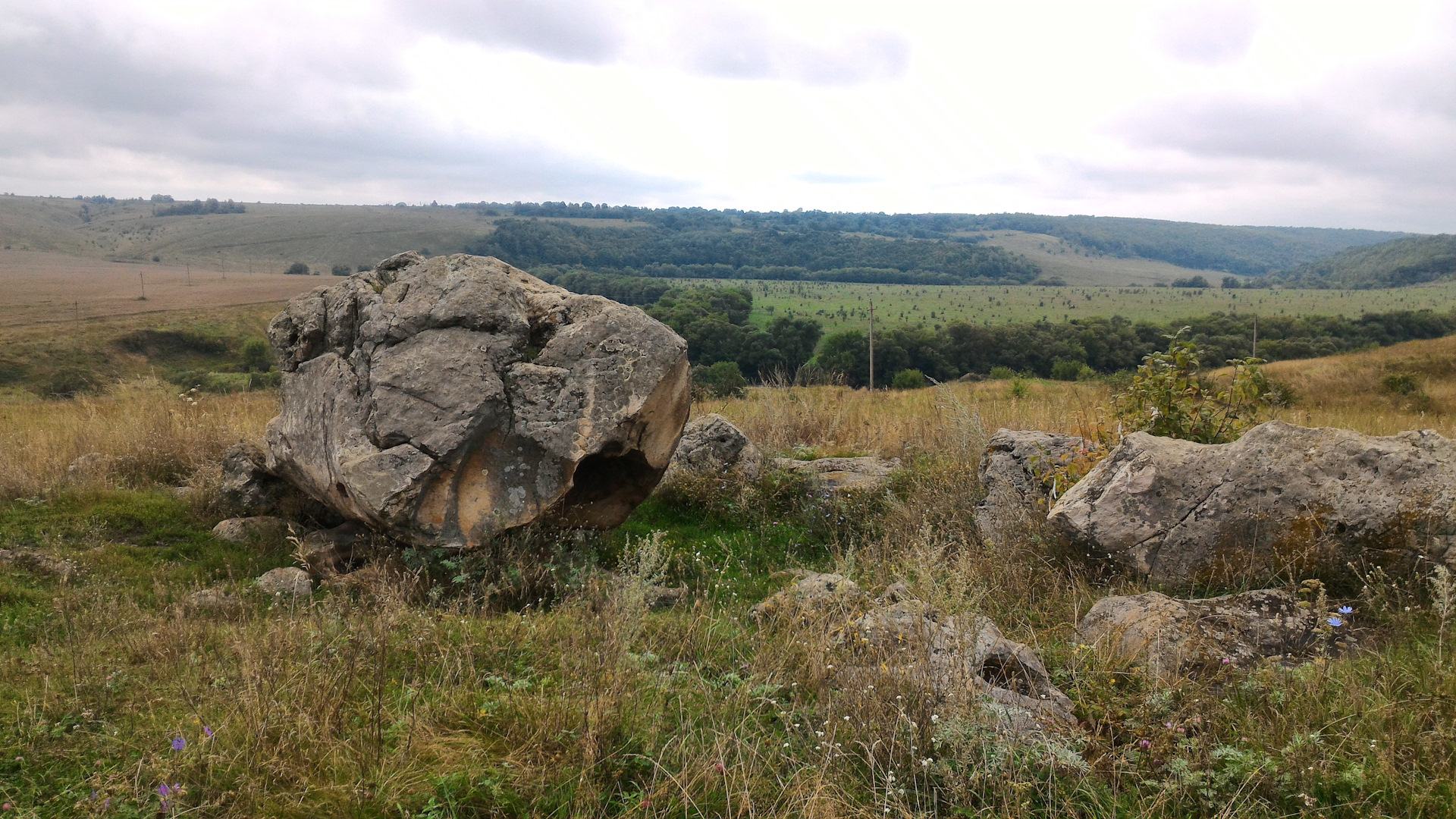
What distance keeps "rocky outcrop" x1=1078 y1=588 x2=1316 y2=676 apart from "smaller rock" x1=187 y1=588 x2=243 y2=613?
5.95m

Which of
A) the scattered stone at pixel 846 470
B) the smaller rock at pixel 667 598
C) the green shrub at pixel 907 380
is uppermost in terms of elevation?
the scattered stone at pixel 846 470

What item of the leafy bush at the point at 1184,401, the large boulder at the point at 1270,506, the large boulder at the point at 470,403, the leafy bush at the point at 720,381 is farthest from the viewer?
the leafy bush at the point at 720,381

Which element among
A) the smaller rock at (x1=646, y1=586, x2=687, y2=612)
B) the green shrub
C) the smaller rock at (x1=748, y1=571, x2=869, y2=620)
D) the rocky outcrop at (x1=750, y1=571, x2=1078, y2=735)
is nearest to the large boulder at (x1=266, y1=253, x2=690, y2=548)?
the smaller rock at (x1=646, y1=586, x2=687, y2=612)

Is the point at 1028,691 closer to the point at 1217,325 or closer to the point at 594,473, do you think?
the point at 594,473

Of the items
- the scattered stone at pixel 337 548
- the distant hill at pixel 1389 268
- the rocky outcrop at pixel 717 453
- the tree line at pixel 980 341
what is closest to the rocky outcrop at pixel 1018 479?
the rocky outcrop at pixel 717 453

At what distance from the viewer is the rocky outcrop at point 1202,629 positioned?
14.6 feet

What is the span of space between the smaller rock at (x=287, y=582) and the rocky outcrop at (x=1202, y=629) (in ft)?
19.2

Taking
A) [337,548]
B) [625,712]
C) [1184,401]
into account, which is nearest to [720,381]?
[1184,401]

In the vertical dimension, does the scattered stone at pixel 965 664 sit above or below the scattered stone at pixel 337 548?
above

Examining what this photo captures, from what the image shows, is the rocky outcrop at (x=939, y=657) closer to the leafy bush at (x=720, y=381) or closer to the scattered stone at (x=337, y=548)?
the scattered stone at (x=337, y=548)

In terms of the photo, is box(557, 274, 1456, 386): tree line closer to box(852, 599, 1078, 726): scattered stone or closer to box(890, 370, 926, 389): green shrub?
box(890, 370, 926, 389): green shrub

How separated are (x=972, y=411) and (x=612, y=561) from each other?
5563 mm

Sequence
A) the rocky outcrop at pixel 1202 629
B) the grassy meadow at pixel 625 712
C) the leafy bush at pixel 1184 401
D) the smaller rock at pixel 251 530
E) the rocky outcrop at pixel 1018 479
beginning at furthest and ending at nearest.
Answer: the smaller rock at pixel 251 530, the leafy bush at pixel 1184 401, the rocky outcrop at pixel 1018 479, the rocky outcrop at pixel 1202 629, the grassy meadow at pixel 625 712

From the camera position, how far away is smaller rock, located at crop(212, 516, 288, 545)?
7.55 meters
